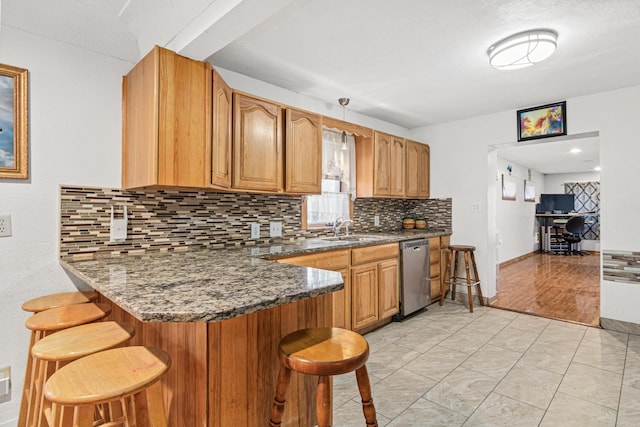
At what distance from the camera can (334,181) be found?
3541mm

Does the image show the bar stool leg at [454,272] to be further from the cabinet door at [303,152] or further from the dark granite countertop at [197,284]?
the dark granite countertop at [197,284]

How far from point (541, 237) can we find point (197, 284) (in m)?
9.95

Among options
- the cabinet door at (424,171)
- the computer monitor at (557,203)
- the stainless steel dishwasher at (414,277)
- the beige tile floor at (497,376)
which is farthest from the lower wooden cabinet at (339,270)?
the computer monitor at (557,203)

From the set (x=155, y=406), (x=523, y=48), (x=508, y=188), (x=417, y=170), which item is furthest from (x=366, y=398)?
(x=508, y=188)

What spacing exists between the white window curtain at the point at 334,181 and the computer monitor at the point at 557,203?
25.3ft

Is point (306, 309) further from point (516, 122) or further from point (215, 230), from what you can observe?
point (516, 122)

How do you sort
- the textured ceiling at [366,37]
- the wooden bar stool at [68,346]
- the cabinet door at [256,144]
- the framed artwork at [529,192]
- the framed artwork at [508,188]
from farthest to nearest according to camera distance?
the framed artwork at [529,192] → the framed artwork at [508,188] → the cabinet door at [256,144] → the textured ceiling at [366,37] → the wooden bar stool at [68,346]

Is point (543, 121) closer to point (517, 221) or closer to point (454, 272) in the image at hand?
point (454, 272)

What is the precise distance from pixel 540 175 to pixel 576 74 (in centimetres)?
770

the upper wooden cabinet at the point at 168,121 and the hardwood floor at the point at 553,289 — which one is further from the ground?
the upper wooden cabinet at the point at 168,121

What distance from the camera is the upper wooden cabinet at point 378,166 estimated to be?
359 cm

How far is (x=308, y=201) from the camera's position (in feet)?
10.7

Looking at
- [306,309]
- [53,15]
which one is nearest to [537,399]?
[306,309]

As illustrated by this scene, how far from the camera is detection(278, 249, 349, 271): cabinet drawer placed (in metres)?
2.38
